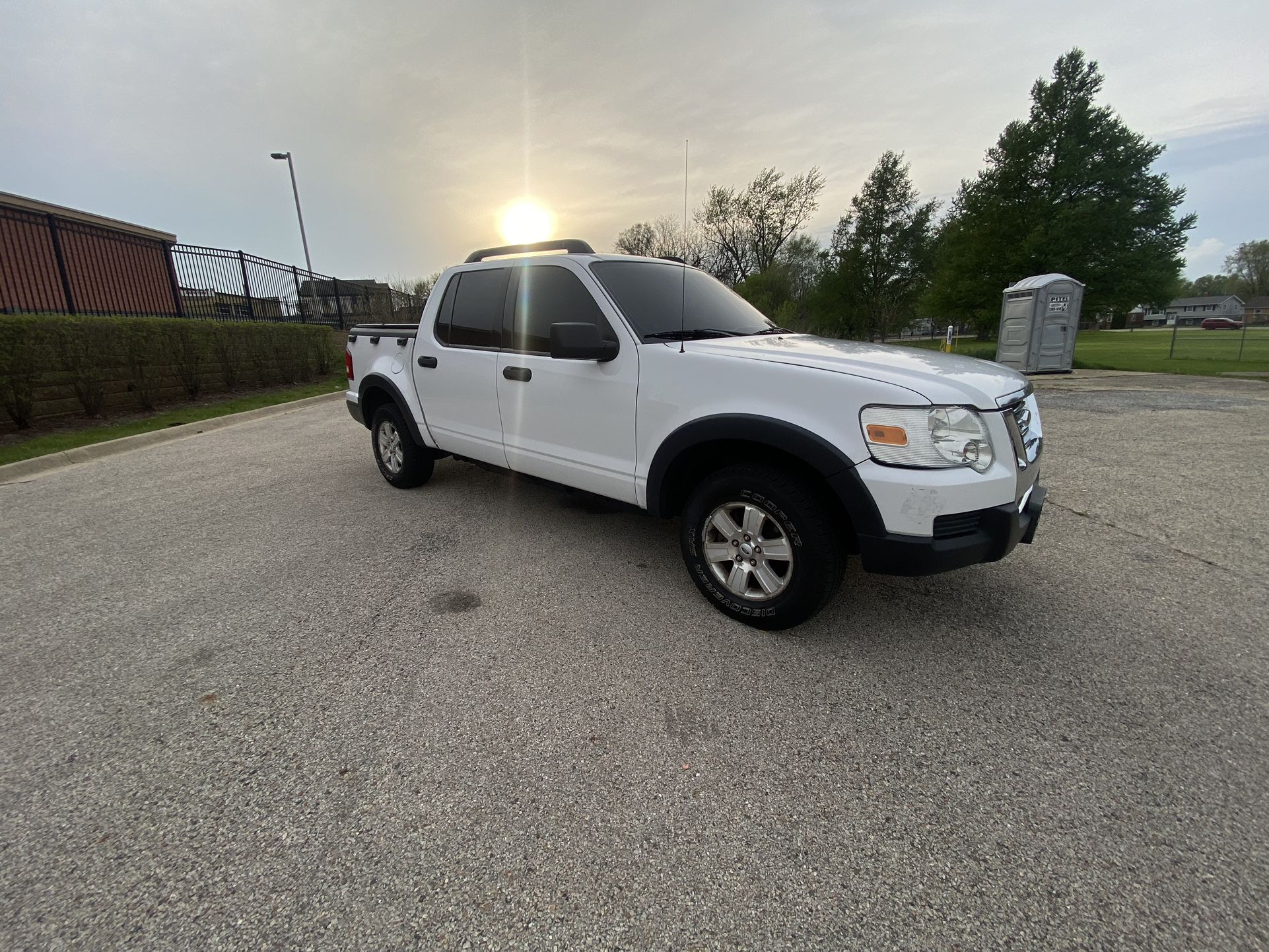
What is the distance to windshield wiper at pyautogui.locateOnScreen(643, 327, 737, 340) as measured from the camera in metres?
3.01

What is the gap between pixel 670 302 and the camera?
3336mm

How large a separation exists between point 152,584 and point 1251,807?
5.13 m

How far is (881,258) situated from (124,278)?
33.4 m

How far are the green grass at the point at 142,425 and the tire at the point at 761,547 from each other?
7881 mm

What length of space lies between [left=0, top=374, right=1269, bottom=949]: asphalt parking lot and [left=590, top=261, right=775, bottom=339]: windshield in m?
1.50

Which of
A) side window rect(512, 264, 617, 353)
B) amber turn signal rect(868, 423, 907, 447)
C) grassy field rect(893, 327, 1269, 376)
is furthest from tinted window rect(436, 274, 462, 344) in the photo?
grassy field rect(893, 327, 1269, 376)

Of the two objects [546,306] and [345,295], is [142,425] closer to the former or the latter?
[546,306]

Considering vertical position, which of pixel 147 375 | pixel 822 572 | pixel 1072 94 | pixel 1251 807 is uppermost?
pixel 1072 94

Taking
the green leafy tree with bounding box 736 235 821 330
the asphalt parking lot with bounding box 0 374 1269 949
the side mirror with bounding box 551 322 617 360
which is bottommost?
the asphalt parking lot with bounding box 0 374 1269 949

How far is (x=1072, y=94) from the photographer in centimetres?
2248

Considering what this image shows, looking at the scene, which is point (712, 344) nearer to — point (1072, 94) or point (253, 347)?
point (253, 347)

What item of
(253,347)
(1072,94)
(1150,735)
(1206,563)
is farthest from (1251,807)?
(1072,94)

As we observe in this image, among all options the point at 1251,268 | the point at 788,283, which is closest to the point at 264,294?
the point at 788,283

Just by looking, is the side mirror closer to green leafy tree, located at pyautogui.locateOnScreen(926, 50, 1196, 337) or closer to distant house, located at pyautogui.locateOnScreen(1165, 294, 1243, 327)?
green leafy tree, located at pyautogui.locateOnScreen(926, 50, 1196, 337)
